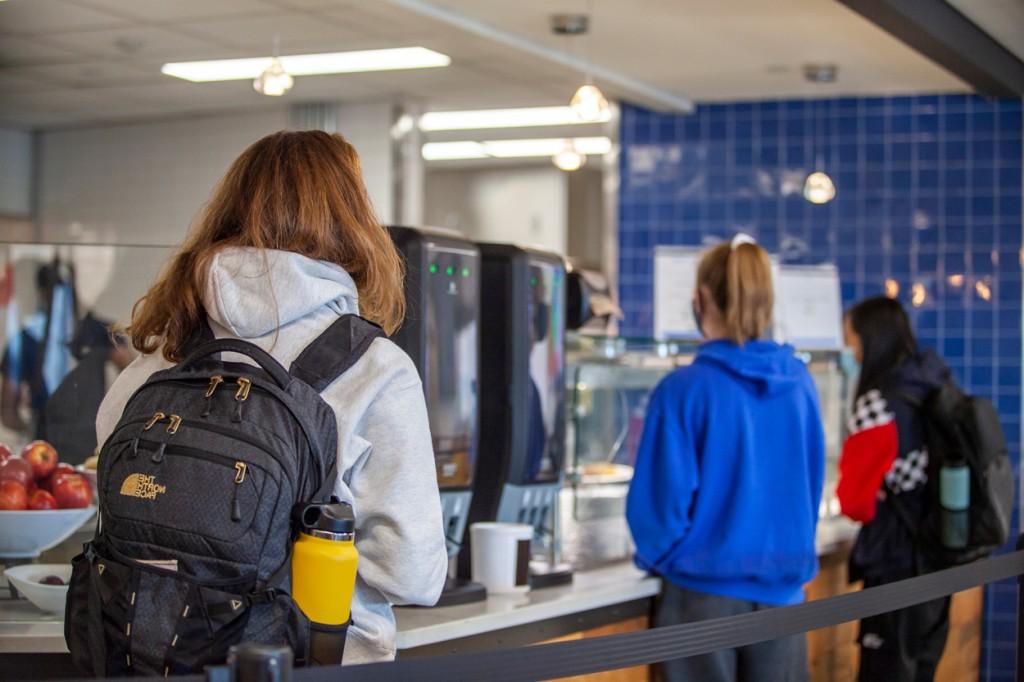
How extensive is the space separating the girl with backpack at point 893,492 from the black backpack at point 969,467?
2cm

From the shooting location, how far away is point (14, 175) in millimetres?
9227

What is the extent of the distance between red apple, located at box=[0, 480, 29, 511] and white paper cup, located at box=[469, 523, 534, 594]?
870 mm

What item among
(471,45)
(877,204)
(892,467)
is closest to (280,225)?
(892,467)

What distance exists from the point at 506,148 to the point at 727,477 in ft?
22.0

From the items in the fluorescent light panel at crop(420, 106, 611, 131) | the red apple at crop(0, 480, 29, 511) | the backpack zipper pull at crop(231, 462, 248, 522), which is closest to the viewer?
the backpack zipper pull at crop(231, 462, 248, 522)

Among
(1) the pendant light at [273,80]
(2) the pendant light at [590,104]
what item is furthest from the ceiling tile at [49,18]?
(2) the pendant light at [590,104]

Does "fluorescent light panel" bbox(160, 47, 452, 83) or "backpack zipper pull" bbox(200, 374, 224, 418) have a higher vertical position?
"fluorescent light panel" bbox(160, 47, 452, 83)

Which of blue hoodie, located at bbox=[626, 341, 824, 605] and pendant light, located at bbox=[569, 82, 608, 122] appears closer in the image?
blue hoodie, located at bbox=[626, 341, 824, 605]

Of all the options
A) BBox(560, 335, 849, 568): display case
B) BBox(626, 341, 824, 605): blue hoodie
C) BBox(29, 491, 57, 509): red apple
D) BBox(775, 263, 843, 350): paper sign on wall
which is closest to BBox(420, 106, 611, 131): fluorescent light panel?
BBox(775, 263, 843, 350): paper sign on wall

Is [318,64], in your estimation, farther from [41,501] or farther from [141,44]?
A: [41,501]

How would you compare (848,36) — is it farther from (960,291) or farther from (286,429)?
(286,429)

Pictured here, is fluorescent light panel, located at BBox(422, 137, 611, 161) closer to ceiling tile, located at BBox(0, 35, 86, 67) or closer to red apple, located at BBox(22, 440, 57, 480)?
ceiling tile, located at BBox(0, 35, 86, 67)

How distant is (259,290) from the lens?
1678 mm

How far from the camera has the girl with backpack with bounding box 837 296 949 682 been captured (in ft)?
12.9
